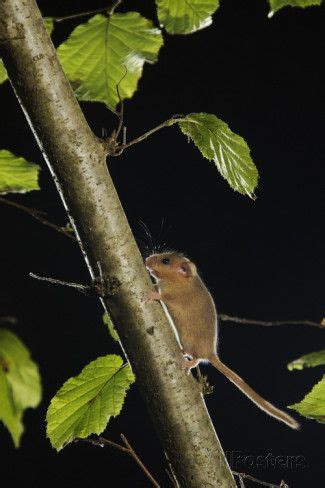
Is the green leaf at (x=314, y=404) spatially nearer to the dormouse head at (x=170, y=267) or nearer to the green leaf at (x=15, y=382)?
the green leaf at (x=15, y=382)

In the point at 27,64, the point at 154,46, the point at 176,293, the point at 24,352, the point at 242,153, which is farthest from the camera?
the point at 176,293

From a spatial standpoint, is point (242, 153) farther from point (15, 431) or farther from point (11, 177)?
point (15, 431)

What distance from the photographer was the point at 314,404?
0.96m

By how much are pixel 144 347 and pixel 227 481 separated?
0.29m

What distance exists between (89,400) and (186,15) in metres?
0.91

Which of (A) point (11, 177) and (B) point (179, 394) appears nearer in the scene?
(B) point (179, 394)

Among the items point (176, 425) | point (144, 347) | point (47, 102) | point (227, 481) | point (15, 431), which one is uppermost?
point (47, 102)

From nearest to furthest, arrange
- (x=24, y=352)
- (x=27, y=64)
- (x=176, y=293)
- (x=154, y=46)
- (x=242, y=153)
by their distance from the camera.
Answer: (x=24, y=352) < (x=27, y=64) < (x=242, y=153) < (x=154, y=46) < (x=176, y=293)

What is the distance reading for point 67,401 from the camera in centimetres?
113

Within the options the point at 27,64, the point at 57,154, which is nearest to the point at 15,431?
the point at 57,154

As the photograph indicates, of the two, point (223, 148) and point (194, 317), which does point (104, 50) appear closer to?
point (223, 148)

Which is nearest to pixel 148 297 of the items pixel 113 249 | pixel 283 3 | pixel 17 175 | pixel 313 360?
pixel 113 249

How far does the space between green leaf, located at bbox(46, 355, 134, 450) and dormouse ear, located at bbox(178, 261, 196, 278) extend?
0.66 m

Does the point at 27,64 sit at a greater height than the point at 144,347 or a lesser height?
greater
